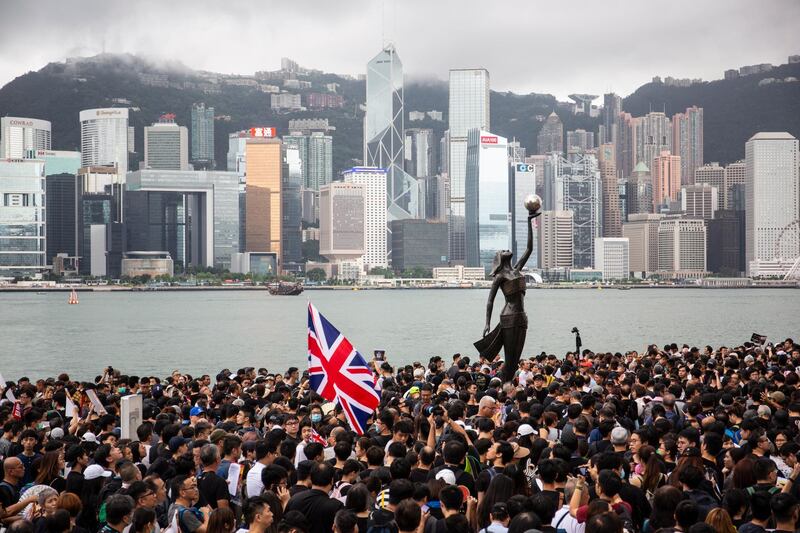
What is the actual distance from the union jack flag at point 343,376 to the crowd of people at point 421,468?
0.31 meters

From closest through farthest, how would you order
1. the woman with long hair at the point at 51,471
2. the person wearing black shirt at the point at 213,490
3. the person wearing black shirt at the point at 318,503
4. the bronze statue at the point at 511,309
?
the person wearing black shirt at the point at 318,503, the person wearing black shirt at the point at 213,490, the woman with long hair at the point at 51,471, the bronze statue at the point at 511,309

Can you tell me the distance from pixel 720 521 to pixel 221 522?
11.3 ft

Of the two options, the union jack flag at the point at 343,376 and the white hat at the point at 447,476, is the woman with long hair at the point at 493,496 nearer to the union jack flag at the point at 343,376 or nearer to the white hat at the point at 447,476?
the white hat at the point at 447,476

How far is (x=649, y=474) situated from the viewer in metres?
8.03

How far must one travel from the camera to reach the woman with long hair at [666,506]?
271 inches

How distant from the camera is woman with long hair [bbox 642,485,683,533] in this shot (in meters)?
6.88

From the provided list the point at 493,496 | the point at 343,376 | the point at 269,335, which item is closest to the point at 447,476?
the point at 493,496

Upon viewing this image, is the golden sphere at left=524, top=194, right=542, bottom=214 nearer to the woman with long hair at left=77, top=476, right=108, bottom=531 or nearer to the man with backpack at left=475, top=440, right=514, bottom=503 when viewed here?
the man with backpack at left=475, top=440, right=514, bottom=503

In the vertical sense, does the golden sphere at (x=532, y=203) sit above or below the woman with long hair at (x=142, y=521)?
above

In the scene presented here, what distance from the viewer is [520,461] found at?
865 cm

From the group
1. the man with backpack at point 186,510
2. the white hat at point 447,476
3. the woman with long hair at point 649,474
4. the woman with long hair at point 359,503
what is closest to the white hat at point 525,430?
the woman with long hair at point 649,474

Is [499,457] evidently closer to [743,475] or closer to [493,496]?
[493,496]

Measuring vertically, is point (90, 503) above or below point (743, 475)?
below

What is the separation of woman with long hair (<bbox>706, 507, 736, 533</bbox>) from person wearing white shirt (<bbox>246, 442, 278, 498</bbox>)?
3768 millimetres
